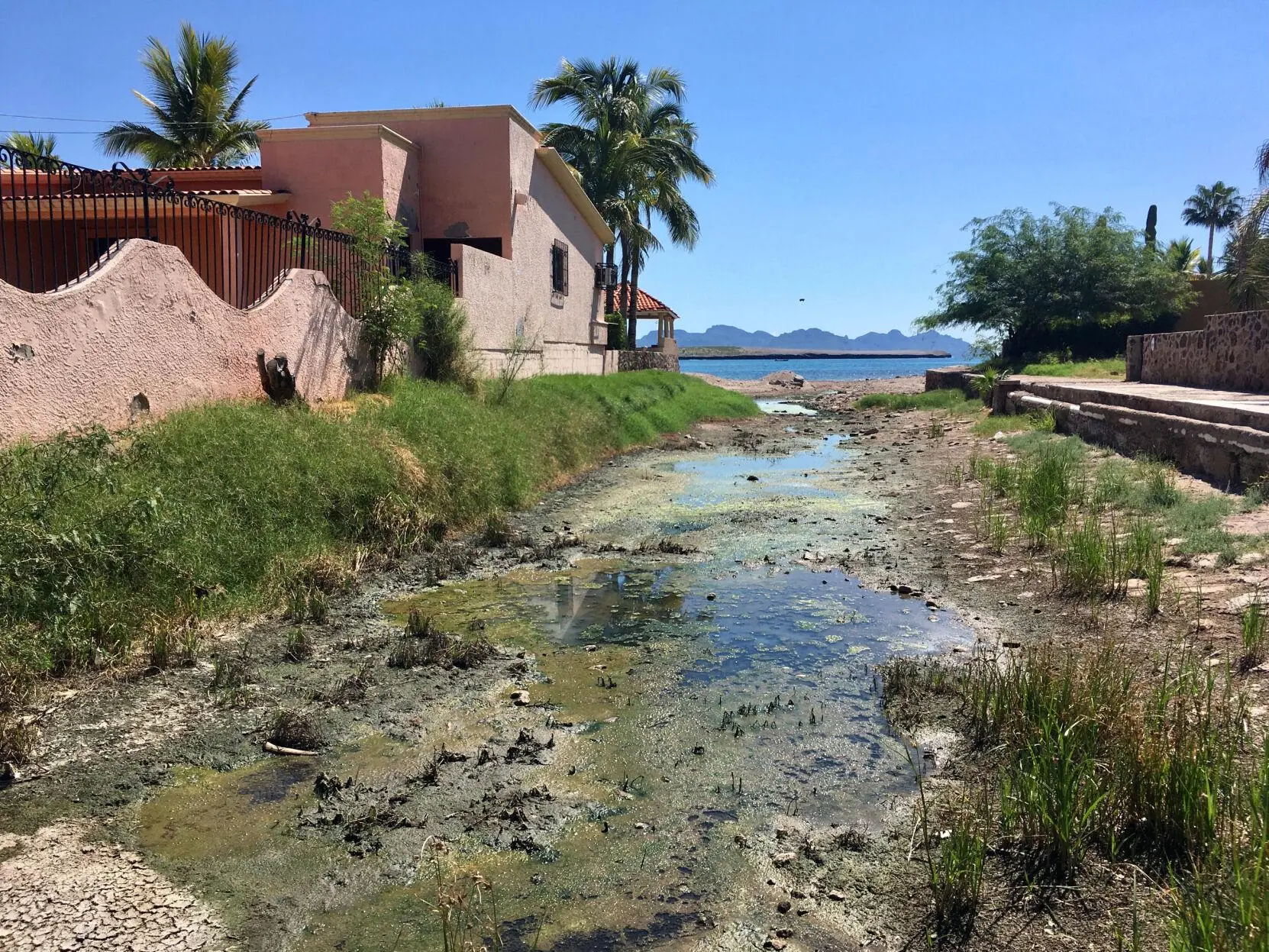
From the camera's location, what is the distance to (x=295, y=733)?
16.6 feet

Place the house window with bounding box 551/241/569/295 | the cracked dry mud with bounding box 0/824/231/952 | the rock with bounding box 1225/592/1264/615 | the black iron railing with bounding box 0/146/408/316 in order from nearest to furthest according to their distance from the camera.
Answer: the cracked dry mud with bounding box 0/824/231/952, the rock with bounding box 1225/592/1264/615, the black iron railing with bounding box 0/146/408/316, the house window with bounding box 551/241/569/295

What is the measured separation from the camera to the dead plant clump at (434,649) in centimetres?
640

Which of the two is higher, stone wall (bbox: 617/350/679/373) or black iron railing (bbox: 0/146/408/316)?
black iron railing (bbox: 0/146/408/316)

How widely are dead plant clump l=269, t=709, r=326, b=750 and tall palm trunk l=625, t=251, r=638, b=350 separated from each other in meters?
31.1

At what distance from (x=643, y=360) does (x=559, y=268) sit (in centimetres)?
951

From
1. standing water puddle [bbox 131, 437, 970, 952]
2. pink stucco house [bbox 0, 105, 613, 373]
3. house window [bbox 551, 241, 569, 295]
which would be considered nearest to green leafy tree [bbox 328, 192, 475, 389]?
pink stucco house [bbox 0, 105, 613, 373]

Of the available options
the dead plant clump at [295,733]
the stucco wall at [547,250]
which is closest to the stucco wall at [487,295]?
the stucco wall at [547,250]

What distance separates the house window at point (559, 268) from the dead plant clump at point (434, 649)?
17118 millimetres

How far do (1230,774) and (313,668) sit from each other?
5.29 m

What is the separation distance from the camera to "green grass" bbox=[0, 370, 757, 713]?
564cm

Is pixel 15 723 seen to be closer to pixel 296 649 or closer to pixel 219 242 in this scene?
pixel 296 649

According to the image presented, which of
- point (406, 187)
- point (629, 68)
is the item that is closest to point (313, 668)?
point (406, 187)

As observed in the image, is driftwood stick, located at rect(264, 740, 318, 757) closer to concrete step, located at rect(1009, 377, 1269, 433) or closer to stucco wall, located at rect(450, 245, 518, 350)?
concrete step, located at rect(1009, 377, 1269, 433)

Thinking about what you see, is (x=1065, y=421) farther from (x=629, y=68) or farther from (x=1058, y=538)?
(x=629, y=68)
